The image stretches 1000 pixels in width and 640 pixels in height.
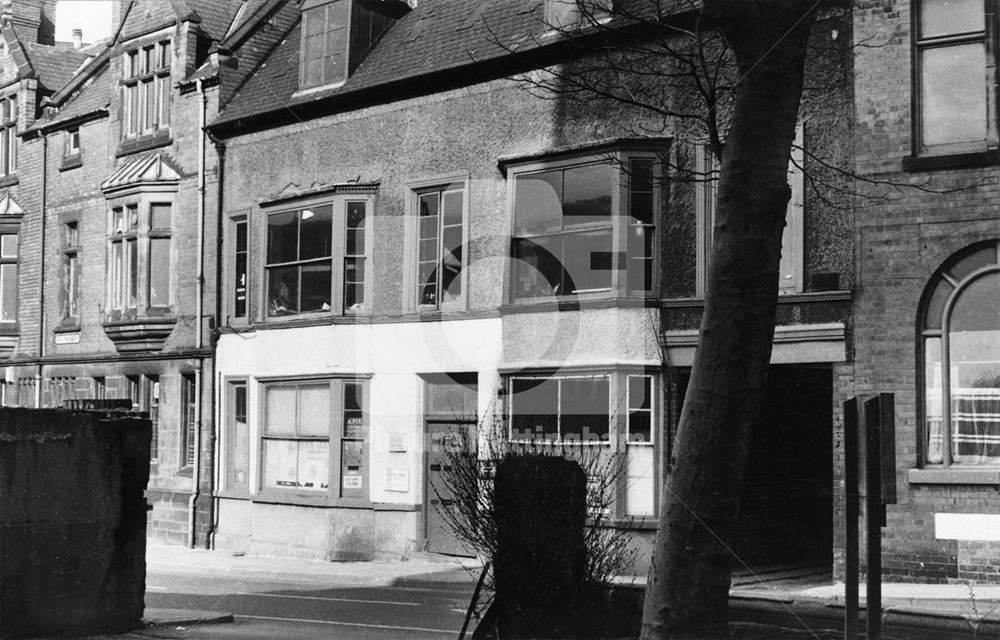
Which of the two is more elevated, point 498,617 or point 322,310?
point 322,310

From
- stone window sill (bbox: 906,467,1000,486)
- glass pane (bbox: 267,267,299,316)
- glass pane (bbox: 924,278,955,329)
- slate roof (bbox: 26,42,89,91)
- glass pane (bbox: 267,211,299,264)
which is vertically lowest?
stone window sill (bbox: 906,467,1000,486)

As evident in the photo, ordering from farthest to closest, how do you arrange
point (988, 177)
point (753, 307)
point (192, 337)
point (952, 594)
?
point (192, 337)
point (988, 177)
point (952, 594)
point (753, 307)

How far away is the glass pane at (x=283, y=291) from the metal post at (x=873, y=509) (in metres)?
16.7

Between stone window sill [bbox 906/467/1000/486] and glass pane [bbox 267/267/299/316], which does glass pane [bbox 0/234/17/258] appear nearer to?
glass pane [bbox 267/267/299/316]

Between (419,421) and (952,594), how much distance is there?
9372 millimetres

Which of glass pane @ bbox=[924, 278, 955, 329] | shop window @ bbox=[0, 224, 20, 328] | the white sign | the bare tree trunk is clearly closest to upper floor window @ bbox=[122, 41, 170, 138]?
shop window @ bbox=[0, 224, 20, 328]

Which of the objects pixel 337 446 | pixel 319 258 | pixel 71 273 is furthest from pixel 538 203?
pixel 71 273

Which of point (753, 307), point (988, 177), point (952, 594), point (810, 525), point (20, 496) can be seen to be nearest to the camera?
point (753, 307)

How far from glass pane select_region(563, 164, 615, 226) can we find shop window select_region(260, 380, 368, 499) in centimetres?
528

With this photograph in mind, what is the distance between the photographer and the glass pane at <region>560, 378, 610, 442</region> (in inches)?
679

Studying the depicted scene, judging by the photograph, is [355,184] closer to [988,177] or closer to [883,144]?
[883,144]

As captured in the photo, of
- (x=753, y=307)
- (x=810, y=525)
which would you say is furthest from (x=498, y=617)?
(x=810, y=525)

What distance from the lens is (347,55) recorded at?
21688 millimetres

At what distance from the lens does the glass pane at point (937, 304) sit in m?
14.5
